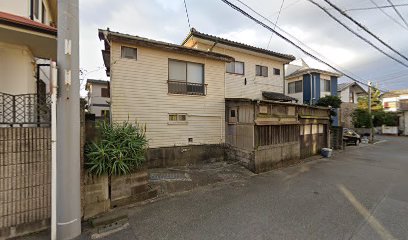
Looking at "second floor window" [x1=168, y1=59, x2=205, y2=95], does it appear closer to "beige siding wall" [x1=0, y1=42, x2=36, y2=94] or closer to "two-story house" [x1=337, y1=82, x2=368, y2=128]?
"beige siding wall" [x1=0, y1=42, x2=36, y2=94]

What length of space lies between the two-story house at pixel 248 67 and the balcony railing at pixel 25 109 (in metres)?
9.99

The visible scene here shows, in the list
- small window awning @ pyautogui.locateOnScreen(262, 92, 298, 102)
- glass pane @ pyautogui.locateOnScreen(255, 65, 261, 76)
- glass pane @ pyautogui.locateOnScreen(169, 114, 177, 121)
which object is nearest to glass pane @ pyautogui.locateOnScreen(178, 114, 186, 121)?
glass pane @ pyautogui.locateOnScreen(169, 114, 177, 121)

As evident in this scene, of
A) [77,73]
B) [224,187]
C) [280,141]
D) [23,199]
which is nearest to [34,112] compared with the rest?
[77,73]

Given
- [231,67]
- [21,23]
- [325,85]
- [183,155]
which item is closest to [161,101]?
[183,155]

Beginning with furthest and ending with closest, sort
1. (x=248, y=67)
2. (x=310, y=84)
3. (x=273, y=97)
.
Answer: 1. (x=310, y=84)
2. (x=273, y=97)
3. (x=248, y=67)

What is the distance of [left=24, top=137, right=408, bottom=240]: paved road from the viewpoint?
4.13 m

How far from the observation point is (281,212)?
5133 mm

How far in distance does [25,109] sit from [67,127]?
1.47 metres

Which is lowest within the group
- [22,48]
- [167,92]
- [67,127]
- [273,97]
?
[67,127]

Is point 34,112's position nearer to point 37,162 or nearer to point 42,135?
point 42,135

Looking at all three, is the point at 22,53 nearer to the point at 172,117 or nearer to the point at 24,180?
the point at 24,180

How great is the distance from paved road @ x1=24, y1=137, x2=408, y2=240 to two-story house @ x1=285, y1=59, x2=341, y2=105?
13.5 meters

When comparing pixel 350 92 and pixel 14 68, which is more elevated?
pixel 350 92

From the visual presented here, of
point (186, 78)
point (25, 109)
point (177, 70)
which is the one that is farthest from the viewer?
point (186, 78)
